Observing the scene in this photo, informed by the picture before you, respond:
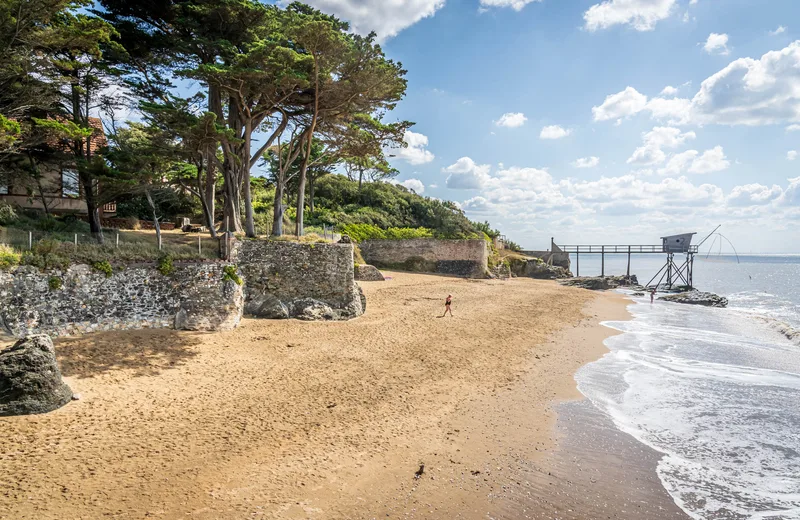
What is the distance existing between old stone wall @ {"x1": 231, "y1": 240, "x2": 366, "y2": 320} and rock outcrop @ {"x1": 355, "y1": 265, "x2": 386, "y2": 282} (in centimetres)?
950

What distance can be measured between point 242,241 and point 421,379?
29.5 ft

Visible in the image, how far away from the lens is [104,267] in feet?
40.8

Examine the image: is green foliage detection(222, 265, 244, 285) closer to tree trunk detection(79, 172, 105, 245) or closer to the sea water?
tree trunk detection(79, 172, 105, 245)

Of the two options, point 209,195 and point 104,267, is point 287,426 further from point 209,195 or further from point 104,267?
point 209,195

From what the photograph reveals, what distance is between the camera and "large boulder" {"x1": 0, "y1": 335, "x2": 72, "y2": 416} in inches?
300

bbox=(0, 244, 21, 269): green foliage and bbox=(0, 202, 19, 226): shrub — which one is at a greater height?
bbox=(0, 202, 19, 226): shrub

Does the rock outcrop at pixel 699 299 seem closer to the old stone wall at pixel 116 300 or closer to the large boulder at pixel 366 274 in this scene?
the large boulder at pixel 366 274

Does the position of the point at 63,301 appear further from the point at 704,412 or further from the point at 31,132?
the point at 704,412

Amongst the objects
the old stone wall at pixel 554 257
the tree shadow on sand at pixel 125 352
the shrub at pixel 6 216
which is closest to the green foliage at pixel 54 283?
the tree shadow on sand at pixel 125 352

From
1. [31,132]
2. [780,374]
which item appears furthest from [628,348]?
[31,132]

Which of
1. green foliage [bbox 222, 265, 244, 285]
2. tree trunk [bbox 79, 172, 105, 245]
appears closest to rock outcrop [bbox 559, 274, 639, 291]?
green foliage [bbox 222, 265, 244, 285]

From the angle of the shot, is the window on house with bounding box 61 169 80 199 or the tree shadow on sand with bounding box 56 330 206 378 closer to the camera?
the tree shadow on sand with bounding box 56 330 206 378

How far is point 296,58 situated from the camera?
14.5 metres

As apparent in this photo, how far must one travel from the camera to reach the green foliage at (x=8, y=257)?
1085cm
